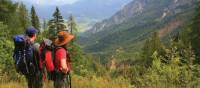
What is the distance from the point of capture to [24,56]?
416 inches

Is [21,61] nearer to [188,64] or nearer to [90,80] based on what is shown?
[90,80]

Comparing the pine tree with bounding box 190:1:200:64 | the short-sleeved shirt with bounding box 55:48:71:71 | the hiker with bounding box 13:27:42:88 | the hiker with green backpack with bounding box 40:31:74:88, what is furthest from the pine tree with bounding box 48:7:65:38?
the short-sleeved shirt with bounding box 55:48:71:71

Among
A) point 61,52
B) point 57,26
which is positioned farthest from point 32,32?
point 57,26

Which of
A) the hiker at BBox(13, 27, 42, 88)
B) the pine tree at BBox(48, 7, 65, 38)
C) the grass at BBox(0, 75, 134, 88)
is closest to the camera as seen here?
the hiker at BBox(13, 27, 42, 88)

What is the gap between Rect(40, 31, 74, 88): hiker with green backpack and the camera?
996 centimetres

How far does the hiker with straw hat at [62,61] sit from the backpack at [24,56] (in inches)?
27.7

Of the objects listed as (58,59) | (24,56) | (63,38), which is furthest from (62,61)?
(24,56)

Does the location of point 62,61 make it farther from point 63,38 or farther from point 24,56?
point 24,56

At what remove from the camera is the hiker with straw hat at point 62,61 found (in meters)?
9.95

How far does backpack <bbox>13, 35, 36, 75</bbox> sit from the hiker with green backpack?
43 cm

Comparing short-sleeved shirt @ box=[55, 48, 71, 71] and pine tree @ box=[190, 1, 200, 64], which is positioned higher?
pine tree @ box=[190, 1, 200, 64]

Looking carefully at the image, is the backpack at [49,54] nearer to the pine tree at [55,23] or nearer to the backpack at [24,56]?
the backpack at [24,56]

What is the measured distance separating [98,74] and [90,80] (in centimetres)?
24

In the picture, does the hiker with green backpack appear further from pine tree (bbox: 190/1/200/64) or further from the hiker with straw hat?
pine tree (bbox: 190/1/200/64)
